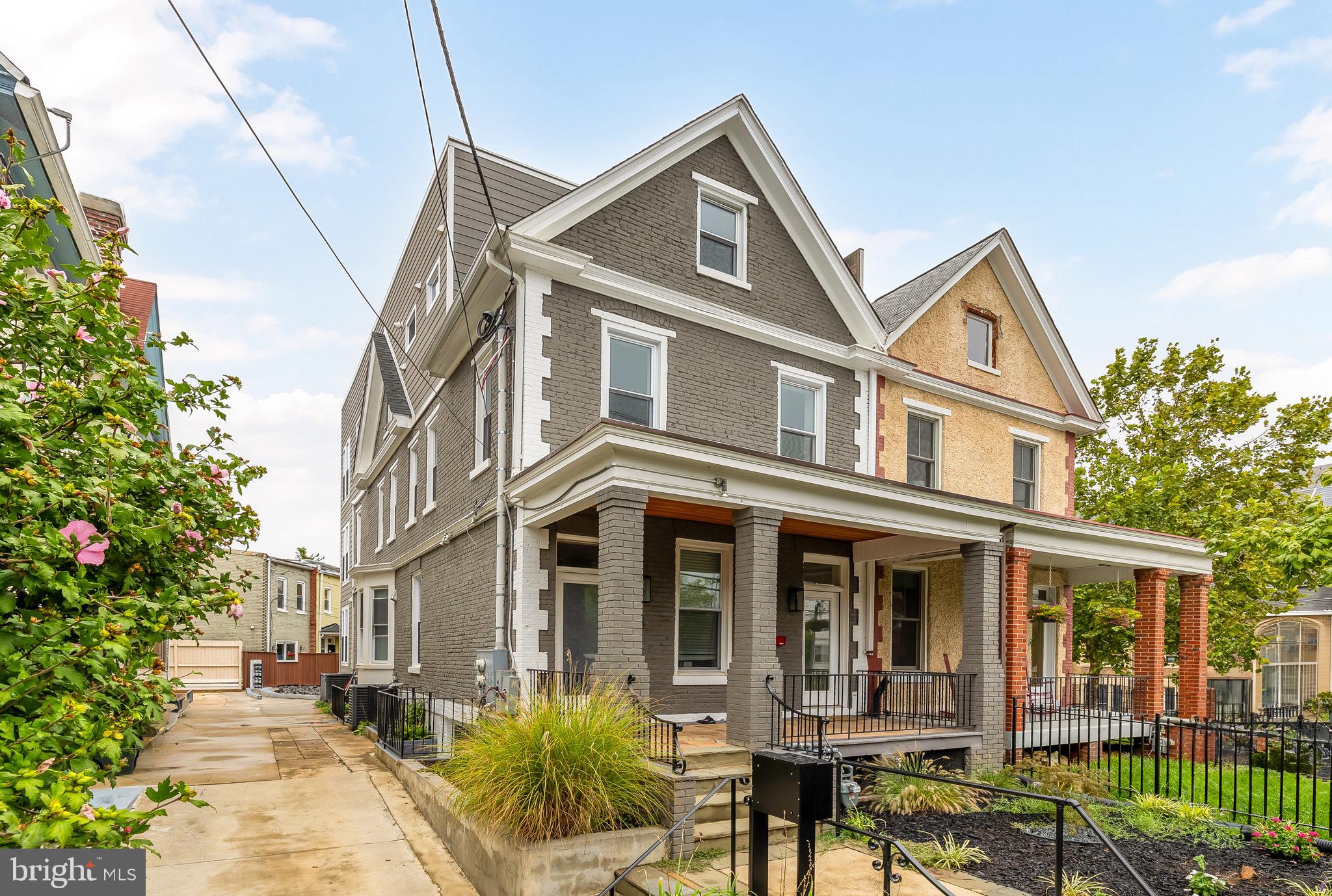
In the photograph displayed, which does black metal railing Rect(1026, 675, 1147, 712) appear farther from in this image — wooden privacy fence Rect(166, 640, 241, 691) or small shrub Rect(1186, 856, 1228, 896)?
wooden privacy fence Rect(166, 640, 241, 691)

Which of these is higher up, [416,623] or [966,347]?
[966,347]

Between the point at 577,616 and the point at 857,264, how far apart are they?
29.6ft

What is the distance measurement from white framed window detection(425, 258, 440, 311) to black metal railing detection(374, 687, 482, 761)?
24.1 feet

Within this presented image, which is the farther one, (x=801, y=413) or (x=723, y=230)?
(x=801, y=413)

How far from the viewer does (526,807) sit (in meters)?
6.66

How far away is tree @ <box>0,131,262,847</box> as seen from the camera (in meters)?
2.70

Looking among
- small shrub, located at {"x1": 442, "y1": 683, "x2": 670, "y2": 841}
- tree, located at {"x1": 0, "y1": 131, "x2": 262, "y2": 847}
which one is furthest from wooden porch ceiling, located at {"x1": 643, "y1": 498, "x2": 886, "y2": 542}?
tree, located at {"x1": 0, "y1": 131, "x2": 262, "y2": 847}

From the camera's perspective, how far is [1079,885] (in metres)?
6.38

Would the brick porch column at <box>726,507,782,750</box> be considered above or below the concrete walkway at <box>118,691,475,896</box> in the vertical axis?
above

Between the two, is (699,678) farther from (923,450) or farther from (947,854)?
(923,450)

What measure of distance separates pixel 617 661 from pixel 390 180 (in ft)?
20.7

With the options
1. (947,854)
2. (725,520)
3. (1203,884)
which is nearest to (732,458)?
(725,520)

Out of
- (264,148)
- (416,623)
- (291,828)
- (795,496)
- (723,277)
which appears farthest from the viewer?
(416,623)

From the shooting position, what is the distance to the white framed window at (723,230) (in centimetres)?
1292
